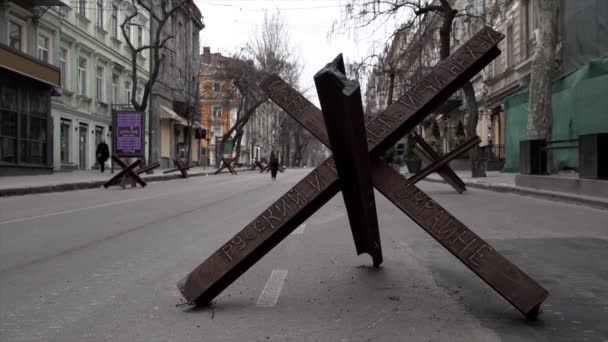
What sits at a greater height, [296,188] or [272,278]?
[296,188]

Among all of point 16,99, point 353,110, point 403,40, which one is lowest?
point 353,110

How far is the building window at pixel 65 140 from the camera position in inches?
1145

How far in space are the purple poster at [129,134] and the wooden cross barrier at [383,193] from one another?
78.9 ft

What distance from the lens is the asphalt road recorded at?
303 centimetres

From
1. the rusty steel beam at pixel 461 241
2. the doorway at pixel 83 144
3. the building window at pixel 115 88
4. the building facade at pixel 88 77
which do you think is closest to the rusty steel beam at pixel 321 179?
the rusty steel beam at pixel 461 241

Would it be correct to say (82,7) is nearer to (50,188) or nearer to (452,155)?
(50,188)

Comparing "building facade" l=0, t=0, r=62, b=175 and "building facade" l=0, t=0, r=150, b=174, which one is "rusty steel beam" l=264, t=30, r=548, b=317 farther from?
"building facade" l=0, t=0, r=150, b=174

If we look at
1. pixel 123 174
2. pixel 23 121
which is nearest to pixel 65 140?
pixel 23 121

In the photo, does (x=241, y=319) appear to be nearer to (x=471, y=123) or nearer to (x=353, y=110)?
(x=353, y=110)

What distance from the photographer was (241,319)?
3215 millimetres

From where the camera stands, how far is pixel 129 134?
2638 cm

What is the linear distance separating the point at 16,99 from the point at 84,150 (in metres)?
9.59

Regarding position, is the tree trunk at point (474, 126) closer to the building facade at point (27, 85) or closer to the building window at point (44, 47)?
the building facade at point (27, 85)

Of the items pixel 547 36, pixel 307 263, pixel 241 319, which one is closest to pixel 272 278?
pixel 307 263
